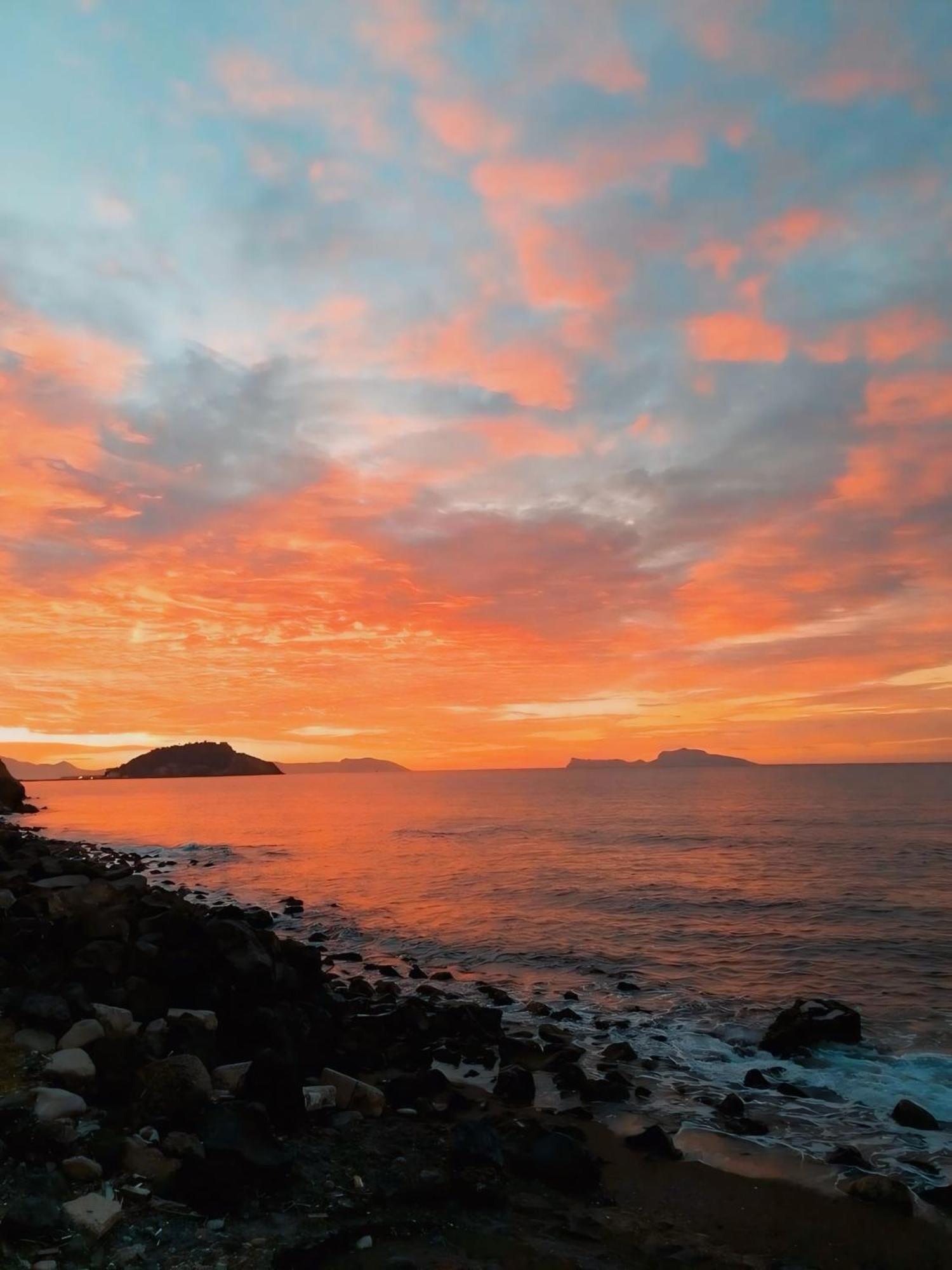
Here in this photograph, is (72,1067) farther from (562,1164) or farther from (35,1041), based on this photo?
(562,1164)

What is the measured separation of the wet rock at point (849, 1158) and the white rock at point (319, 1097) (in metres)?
6.69

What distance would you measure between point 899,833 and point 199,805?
97.4 meters

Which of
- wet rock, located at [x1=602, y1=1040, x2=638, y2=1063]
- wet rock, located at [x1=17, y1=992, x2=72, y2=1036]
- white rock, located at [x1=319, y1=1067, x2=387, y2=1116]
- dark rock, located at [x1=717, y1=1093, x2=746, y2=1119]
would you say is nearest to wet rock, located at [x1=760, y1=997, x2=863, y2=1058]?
wet rock, located at [x1=602, y1=1040, x2=638, y2=1063]

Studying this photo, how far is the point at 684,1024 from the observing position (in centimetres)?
1695

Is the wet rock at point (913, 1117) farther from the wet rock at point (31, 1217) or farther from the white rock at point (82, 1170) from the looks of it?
the wet rock at point (31, 1217)

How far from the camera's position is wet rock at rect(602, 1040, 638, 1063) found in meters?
14.6

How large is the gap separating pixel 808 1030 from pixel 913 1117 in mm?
3576

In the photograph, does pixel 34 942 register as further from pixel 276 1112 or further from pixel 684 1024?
pixel 684 1024

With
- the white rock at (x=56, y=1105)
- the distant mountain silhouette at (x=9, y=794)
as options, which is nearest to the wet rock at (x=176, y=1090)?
the white rock at (x=56, y=1105)

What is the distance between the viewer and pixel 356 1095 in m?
11.2

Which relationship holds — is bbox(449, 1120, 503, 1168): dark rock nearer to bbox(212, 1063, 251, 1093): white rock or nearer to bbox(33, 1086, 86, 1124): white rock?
bbox(212, 1063, 251, 1093): white rock

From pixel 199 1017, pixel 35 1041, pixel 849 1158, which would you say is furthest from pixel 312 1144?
pixel 849 1158

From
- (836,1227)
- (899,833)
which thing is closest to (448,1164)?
(836,1227)

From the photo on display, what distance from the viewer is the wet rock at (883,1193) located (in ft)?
31.1
